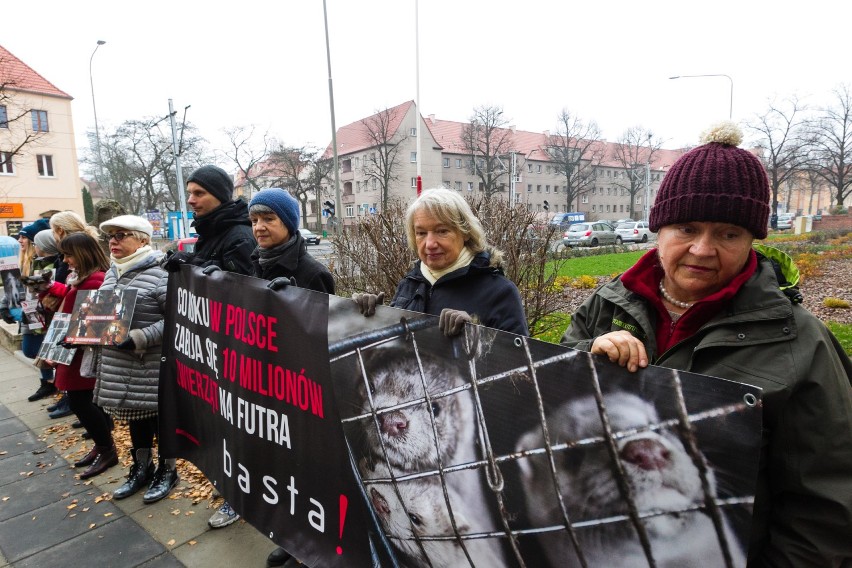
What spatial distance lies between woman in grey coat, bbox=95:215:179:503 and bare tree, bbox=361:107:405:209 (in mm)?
46374

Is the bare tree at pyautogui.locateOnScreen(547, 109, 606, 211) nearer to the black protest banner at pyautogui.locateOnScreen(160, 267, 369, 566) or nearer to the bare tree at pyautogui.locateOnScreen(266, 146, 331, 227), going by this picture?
the bare tree at pyautogui.locateOnScreen(266, 146, 331, 227)

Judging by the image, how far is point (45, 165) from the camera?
1307 inches

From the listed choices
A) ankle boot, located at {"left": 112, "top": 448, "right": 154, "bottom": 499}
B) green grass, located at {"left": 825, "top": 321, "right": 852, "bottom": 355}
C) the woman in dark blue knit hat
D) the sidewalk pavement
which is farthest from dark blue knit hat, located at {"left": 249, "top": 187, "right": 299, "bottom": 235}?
green grass, located at {"left": 825, "top": 321, "right": 852, "bottom": 355}

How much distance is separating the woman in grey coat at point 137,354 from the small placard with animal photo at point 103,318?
1.6 inches

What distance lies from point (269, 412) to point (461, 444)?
1181 mm

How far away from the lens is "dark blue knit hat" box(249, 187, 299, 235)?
291cm

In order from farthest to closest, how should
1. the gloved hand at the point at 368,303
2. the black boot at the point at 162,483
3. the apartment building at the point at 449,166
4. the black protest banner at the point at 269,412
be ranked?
the apartment building at the point at 449,166, the black boot at the point at 162,483, the black protest banner at the point at 269,412, the gloved hand at the point at 368,303

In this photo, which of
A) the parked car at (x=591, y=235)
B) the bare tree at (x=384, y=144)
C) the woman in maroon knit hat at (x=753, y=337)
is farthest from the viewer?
the bare tree at (x=384, y=144)

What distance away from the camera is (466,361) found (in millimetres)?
1507

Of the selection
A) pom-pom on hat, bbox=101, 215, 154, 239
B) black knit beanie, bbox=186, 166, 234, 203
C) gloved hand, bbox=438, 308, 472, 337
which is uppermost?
black knit beanie, bbox=186, 166, 234, 203

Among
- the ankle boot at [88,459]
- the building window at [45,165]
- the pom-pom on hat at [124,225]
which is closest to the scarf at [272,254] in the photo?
the pom-pom on hat at [124,225]

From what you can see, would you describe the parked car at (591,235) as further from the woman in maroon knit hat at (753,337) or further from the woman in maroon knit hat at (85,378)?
the woman in maroon knit hat at (753,337)

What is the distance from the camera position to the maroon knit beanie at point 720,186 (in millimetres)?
1231

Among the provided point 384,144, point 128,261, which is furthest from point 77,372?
A: point 384,144
